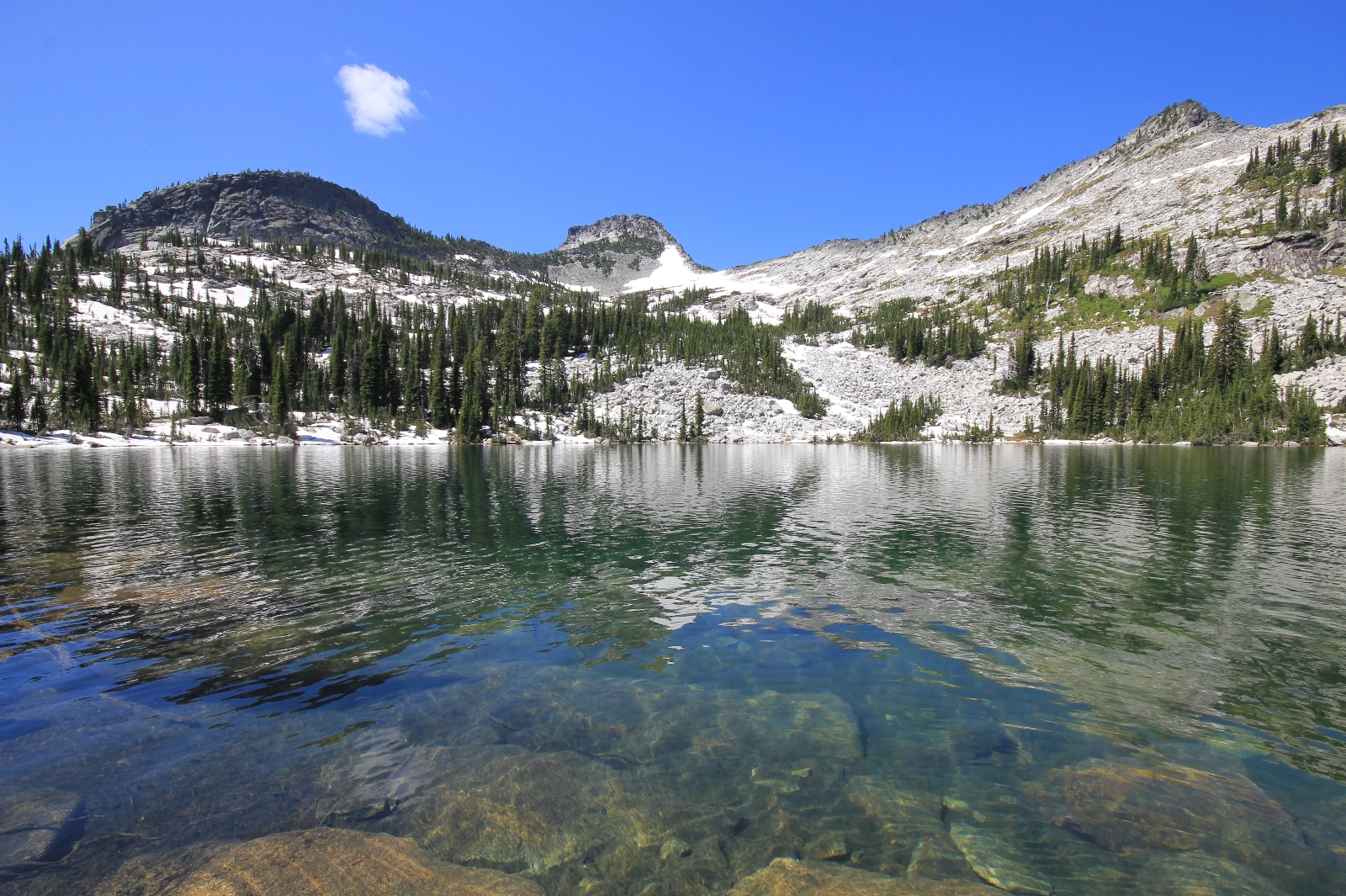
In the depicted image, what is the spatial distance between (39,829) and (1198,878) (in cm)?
1582

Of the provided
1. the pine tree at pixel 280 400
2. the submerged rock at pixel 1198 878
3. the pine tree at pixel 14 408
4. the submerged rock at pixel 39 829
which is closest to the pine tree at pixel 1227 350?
the submerged rock at pixel 1198 878

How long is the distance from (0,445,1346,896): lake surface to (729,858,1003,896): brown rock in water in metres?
0.33

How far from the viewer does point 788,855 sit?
8375 mm

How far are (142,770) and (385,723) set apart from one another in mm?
3703

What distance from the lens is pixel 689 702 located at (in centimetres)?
1312

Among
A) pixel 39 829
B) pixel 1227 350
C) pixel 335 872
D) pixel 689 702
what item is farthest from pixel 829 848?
pixel 1227 350

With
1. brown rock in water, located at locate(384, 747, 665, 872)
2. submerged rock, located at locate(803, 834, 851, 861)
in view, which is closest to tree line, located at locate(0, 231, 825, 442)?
brown rock in water, located at locate(384, 747, 665, 872)

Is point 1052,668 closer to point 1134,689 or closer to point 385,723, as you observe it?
point 1134,689

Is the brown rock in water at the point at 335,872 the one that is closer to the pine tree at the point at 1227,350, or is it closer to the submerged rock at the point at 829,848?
the submerged rock at the point at 829,848

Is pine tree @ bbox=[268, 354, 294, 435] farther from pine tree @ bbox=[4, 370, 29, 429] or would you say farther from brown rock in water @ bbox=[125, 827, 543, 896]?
brown rock in water @ bbox=[125, 827, 543, 896]

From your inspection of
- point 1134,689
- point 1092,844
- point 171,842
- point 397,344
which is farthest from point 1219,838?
point 397,344

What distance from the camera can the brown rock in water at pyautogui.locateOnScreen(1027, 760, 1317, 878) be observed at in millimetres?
8555

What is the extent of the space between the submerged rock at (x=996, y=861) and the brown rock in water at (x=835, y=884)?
32 cm

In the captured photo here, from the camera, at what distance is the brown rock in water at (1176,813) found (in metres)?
8.55
